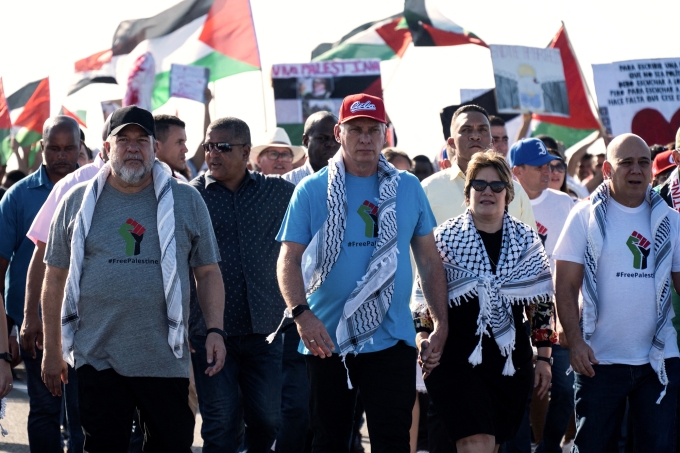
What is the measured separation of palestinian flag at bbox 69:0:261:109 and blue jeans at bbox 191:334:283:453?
10777mm

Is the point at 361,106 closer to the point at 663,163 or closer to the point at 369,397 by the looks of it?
the point at 369,397

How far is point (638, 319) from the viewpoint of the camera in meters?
6.30

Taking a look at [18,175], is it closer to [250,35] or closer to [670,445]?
[250,35]

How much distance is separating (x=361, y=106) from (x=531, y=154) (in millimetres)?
2765

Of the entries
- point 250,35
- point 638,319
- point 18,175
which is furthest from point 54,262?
point 250,35

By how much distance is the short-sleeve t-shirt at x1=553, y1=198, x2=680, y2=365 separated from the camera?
20.6ft

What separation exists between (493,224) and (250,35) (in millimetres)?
11979

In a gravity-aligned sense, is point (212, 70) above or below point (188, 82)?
above

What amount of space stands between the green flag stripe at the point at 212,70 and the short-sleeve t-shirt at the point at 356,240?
36.7ft

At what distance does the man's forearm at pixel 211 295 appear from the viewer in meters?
5.82

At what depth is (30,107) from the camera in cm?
2089

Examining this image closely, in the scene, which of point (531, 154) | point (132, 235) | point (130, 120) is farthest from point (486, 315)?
point (531, 154)

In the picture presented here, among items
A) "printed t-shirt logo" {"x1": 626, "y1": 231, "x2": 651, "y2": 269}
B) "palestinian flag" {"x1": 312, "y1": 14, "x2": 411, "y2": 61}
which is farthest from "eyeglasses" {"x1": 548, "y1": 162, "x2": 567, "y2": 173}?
"palestinian flag" {"x1": 312, "y1": 14, "x2": 411, "y2": 61}

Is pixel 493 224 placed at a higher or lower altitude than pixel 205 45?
lower
